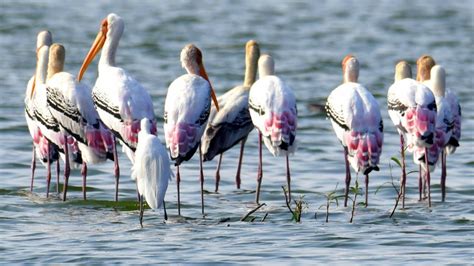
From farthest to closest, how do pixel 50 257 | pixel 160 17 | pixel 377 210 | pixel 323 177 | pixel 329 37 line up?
pixel 160 17, pixel 329 37, pixel 323 177, pixel 377 210, pixel 50 257

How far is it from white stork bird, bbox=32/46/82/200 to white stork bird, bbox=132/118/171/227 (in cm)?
212

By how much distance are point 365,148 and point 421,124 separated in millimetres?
730

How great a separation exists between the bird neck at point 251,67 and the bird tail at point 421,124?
8.31 feet

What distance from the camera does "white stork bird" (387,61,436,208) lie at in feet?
43.7

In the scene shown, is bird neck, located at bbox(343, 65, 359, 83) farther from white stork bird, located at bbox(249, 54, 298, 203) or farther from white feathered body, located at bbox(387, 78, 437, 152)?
white stork bird, located at bbox(249, 54, 298, 203)

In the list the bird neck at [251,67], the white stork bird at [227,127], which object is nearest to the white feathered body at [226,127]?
the white stork bird at [227,127]

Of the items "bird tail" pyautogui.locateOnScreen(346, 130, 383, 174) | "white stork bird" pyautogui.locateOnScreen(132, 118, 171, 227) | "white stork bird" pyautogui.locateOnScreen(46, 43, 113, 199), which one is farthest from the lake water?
"white stork bird" pyautogui.locateOnScreen(46, 43, 113, 199)

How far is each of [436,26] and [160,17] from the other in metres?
6.80

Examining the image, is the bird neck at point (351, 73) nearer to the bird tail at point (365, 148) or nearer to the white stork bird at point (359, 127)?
→ the white stork bird at point (359, 127)

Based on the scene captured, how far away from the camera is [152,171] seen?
11562 mm

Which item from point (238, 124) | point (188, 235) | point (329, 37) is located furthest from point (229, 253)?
point (329, 37)

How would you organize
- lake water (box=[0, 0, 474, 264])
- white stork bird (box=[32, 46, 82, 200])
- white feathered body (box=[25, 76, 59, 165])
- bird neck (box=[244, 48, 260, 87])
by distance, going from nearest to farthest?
1. lake water (box=[0, 0, 474, 264])
2. white stork bird (box=[32, 46, 82, 200])
3. white feathered body (box=[25, 76, 59, 165])
4. bird neck (box=[244, 48, 260, 87])

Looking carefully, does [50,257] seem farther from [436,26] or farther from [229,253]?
[436,26]

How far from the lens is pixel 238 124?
14.7m
